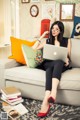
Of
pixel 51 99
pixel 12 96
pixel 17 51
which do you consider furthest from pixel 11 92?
pixel 17 51

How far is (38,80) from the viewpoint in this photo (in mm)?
2504

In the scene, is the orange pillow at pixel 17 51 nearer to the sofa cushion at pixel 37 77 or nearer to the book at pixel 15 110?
the sofa cushion at pixel 37 77

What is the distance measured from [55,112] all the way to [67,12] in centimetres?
174

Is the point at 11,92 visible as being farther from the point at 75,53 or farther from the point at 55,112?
the point at 75,53

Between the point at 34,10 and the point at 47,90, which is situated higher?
the point at 34,10

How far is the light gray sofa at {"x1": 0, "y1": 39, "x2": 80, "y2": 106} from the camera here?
2389 mm

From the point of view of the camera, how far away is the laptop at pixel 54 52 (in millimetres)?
2492

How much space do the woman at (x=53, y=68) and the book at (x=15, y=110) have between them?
0.67 ft

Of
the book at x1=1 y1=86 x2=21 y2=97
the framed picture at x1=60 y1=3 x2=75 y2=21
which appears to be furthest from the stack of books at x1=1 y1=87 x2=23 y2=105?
the framed picture at x1=60 y1=3 x2=75 y2=21

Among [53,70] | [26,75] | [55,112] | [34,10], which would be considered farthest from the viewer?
[34,10]

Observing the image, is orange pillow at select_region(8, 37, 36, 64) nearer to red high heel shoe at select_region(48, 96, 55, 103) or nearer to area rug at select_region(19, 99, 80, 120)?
area rug at select_region(19, 99, 80, 120)

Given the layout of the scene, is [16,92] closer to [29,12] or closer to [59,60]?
[59,60]

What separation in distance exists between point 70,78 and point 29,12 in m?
1.77

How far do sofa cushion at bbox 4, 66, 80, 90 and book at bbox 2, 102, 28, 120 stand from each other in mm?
337
